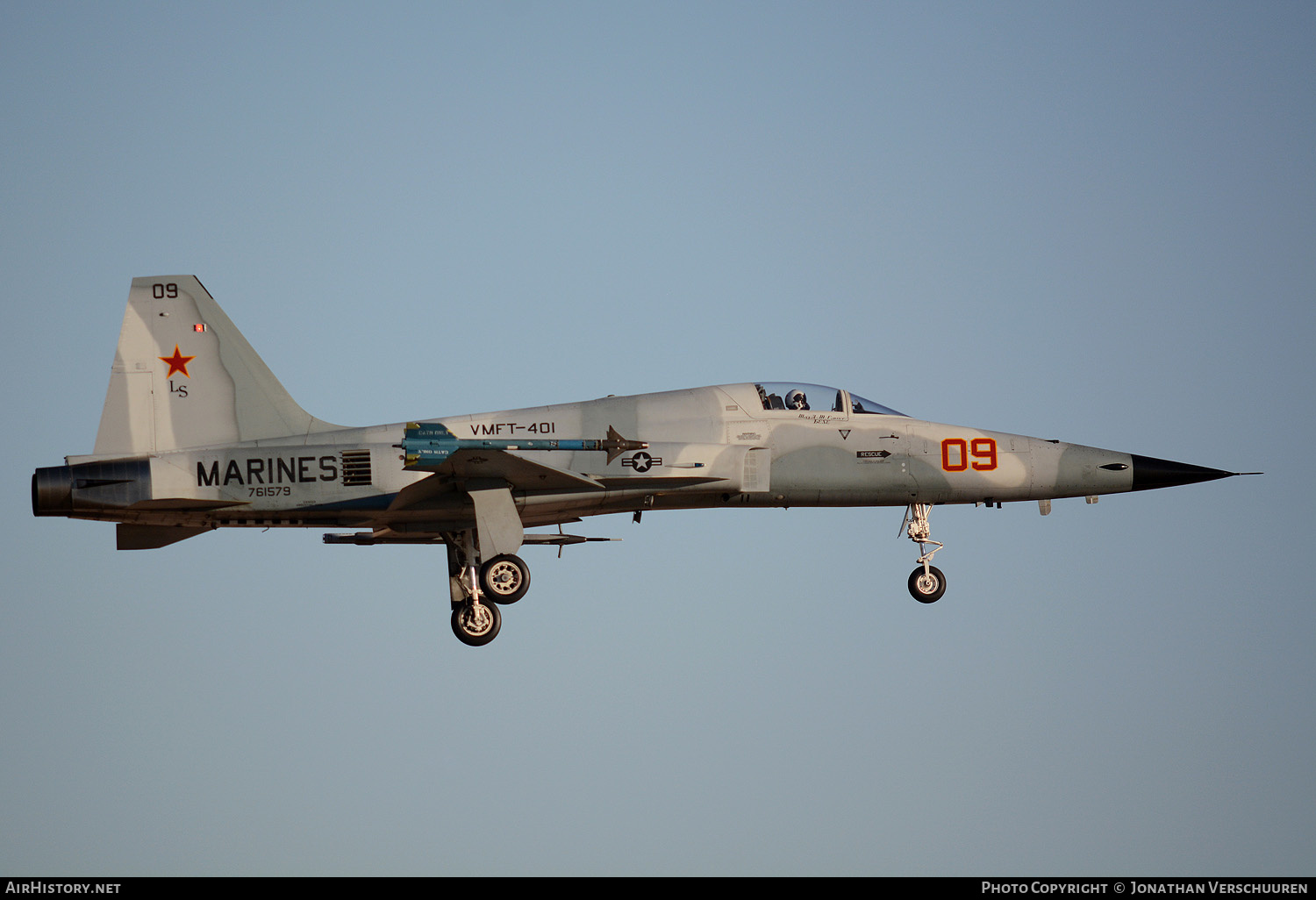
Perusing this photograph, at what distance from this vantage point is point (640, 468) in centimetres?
2198

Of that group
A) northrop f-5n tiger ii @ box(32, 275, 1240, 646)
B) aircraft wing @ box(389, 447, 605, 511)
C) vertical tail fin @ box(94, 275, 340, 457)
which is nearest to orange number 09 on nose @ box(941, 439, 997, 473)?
northrop f-5n tiger ii @ box(32, 275, 1240, 646)

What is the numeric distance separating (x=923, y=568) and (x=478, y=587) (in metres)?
7.07

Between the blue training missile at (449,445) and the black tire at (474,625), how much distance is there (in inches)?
95.4

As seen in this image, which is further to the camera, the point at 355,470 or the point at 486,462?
the point at 355,470

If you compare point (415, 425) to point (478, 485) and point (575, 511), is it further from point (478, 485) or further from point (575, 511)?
point (575, 511)

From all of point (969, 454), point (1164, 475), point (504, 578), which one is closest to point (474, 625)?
point (504, 578)

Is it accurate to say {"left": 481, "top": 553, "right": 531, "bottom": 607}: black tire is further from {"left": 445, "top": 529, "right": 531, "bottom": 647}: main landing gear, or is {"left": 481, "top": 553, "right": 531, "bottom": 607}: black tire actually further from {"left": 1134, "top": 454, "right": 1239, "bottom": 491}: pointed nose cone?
{"left": 1134, "top": 454, "right": 1239, "bottom": 491}: pointed nose cone

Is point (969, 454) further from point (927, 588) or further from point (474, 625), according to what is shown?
point (474, 625)

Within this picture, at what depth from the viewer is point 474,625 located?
71.9 feet

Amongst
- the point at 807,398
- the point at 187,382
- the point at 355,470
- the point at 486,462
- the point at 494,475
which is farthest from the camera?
the point at 807,398

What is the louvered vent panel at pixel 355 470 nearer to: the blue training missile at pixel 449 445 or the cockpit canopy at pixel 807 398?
the blue training missile at pixel 449 445

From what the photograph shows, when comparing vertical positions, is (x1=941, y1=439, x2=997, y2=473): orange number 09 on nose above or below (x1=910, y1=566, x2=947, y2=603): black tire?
above

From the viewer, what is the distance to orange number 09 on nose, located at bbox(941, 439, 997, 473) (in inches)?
929

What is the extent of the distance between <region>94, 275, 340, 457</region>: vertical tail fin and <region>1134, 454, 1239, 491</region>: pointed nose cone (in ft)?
40.6
